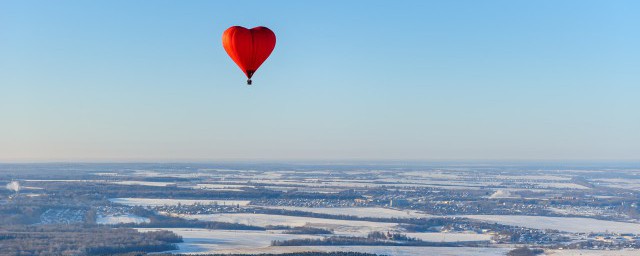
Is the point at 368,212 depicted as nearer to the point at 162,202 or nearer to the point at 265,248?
the point at 162,202

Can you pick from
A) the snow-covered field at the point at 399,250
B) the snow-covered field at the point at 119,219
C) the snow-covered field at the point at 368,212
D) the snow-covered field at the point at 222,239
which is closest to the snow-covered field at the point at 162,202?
the snow-covered field at the point at 368,212

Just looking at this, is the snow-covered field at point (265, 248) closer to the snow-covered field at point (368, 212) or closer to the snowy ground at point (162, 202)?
the snow-covered field at point (368, 212)

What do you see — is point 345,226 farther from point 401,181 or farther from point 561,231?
point 401,181

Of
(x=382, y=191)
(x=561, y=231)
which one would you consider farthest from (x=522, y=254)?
(x=382, y=191)

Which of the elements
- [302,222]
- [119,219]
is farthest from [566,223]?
[119,219]

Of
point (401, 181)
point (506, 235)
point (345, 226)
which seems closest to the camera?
point (506, 235)
